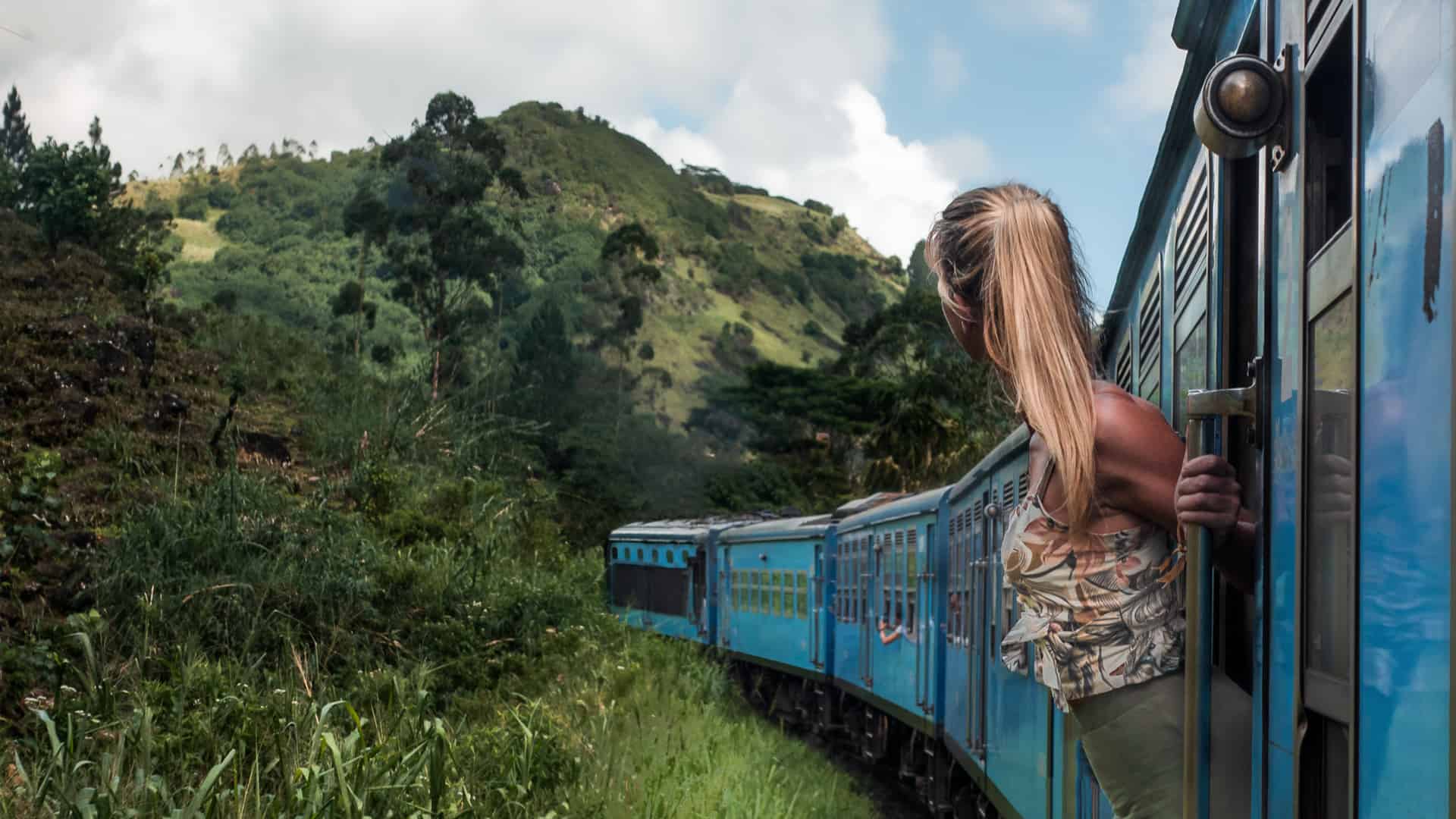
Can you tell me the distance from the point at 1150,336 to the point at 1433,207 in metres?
2.38

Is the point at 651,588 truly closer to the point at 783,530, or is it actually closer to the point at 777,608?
the point at 777,608

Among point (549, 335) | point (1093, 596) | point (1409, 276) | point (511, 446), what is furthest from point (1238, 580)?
point (549, 335)

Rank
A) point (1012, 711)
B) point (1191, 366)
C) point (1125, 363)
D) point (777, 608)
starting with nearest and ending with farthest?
point (1191, 366), point (1125, 363), point (1012, 711), point (777, 608)

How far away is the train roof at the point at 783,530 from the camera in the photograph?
14234 mm

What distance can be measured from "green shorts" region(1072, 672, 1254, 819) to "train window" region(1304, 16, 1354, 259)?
64 centimetres

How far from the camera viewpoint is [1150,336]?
11.7ft

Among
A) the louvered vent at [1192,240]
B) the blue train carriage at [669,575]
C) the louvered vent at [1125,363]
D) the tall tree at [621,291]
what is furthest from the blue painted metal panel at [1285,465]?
the tall tree at [621,291]

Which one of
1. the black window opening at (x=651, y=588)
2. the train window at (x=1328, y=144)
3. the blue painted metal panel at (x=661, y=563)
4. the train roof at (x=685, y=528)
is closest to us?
the train window at (x=1328, y=144)

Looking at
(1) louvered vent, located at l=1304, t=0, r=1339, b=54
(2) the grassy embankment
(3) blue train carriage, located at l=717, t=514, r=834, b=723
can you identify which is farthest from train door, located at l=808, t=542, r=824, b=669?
(1) louvered vent, located at l=1304, t=0, r=1339, b=54

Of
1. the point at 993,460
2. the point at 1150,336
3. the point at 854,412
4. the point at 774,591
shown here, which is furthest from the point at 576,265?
the point at 1150,336

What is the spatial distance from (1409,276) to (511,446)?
24.5 meters

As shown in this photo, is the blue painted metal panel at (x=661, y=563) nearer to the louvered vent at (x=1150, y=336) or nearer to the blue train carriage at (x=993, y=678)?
the blue train carriage at (x=993, y=678)

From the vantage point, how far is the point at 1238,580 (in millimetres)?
1982

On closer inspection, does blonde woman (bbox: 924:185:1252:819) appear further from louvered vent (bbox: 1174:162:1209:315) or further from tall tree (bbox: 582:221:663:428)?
tall tree (bbox: 582:221:663:428)
